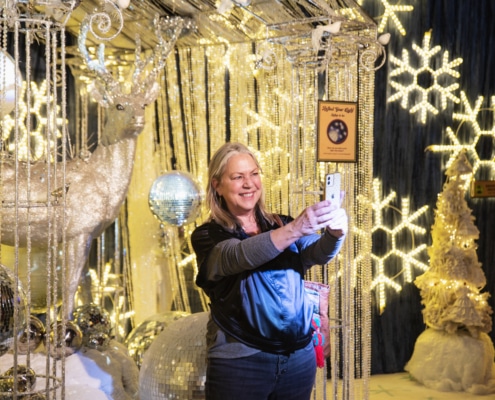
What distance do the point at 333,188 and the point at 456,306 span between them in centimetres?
329

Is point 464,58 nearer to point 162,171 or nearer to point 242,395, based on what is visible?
point 162,171

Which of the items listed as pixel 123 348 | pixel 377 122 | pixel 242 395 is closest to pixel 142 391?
pixel 123 348

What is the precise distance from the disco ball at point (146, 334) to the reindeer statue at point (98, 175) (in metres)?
0.39

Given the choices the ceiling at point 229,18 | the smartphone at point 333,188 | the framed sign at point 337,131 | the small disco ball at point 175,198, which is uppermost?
the ceiling at point 229,18

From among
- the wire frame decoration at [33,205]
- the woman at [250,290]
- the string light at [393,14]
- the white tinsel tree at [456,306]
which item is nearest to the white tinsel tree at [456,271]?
the white tinsel tree at [456,306]

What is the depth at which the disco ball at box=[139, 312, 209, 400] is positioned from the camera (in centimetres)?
313

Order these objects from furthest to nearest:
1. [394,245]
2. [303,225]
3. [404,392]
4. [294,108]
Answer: [394,245] < [404,392] < [294,108] < [303,225]

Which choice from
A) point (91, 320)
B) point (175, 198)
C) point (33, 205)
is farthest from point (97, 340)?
point (33, 205)

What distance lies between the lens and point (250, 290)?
234 centimetres

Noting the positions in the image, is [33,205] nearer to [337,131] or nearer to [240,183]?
[240,183]

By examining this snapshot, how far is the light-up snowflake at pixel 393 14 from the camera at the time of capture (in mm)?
5770

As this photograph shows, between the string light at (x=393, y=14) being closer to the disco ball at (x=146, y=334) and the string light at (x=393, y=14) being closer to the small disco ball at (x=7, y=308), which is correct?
the disco ball at (x=146, y=334)

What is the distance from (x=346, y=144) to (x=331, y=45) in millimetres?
477

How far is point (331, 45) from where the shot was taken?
11.6 feet
